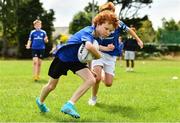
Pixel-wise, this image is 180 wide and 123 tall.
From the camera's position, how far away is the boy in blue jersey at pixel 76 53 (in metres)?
7.81

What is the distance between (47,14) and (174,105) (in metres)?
60.6

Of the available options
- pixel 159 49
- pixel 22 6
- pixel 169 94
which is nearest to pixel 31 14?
pixel 22 6

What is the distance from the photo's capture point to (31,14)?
6850 cm

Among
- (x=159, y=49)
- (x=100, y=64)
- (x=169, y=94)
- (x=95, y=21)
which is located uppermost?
(x=95, y=21)

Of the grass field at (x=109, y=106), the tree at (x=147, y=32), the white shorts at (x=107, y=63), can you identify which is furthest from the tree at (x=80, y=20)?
the white shorts at (x=107, y=63)

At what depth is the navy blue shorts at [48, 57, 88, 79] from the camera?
816 centimetres

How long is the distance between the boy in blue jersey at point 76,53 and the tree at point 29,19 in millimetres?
57157

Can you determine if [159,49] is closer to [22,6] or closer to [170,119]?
[22,6]

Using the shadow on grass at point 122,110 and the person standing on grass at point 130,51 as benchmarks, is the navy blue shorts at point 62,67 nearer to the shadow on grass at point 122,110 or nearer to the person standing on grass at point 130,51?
the shadow on grass at point 122,110

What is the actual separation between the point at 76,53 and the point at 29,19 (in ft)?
198

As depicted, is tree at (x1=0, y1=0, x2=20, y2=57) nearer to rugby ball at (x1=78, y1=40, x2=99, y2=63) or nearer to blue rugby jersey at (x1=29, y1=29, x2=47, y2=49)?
blue rugby jersey at (x1=29, y1=29, x2=47, y2=49)

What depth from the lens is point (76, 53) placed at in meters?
8.10

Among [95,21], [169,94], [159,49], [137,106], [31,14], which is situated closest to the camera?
[95,21]

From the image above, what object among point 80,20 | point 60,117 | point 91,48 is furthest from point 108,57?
point 80,20
